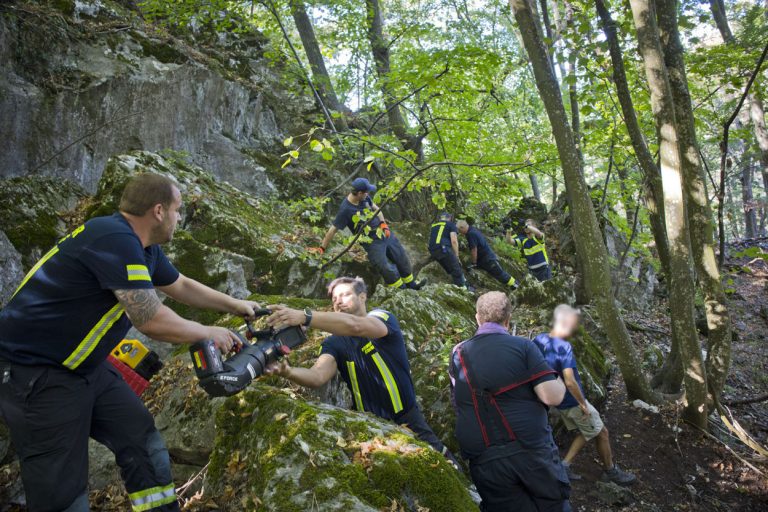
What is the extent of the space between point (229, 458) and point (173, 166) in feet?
20.7

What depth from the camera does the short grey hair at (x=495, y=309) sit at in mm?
3781

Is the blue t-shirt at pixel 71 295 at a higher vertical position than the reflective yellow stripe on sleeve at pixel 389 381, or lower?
higher

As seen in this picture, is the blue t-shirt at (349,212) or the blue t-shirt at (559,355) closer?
the blue t-shirt at (559,355)

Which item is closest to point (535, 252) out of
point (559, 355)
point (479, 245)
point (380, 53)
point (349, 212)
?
point (479, 245)

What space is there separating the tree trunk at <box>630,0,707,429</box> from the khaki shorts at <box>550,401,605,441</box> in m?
1.75

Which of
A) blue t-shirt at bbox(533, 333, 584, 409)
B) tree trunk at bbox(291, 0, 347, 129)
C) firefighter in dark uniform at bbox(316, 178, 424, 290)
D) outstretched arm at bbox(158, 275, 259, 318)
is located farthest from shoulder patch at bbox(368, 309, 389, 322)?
tree trunk at bbox(291, 0, 347, 129)

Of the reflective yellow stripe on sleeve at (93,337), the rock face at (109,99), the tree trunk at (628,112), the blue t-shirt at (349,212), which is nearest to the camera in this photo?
the reflective yellow stripe on sleeve at (93,337)

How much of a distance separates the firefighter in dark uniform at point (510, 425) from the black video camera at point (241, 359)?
1.47 m

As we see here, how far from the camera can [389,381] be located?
3.77 m

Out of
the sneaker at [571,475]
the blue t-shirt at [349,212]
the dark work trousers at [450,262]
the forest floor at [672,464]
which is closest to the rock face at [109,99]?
the blue t-shirt at [349,212]

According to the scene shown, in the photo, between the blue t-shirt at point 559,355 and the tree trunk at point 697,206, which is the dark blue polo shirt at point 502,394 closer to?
the blue t-shirt at point 559,355

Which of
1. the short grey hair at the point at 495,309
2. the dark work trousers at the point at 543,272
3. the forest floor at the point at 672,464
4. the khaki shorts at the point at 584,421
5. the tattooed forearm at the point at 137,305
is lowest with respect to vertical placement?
the forest floor at the point at 672,464

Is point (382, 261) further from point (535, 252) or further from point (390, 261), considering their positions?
point (535, 252)

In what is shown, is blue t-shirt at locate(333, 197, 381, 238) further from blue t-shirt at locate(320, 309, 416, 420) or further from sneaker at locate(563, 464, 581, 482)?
sneaker at locate(563, 464, 581, 482)
